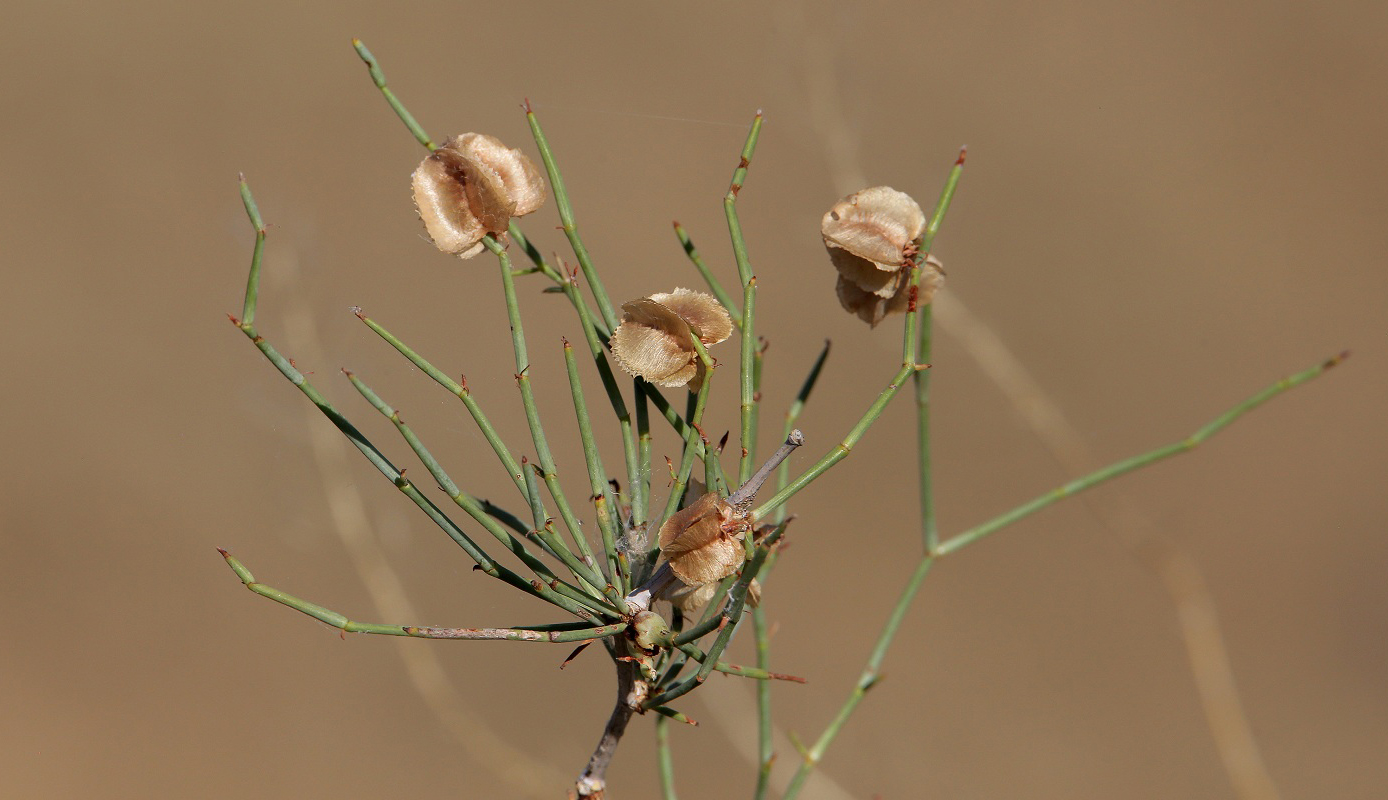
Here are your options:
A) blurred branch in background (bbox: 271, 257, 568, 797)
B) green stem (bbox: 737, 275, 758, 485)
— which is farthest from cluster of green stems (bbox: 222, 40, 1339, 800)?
blurred branch in background (bbox: 271, 257, 568, 797)

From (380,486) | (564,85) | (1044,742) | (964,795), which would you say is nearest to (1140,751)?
(1044,742)

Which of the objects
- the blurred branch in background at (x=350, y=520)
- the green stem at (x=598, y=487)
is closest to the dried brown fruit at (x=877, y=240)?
the green stem at (x=598, y=487)

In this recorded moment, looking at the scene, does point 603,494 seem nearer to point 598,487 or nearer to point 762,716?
point 598,487

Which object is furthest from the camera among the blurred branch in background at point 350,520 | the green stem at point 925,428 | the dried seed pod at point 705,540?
the blurred branch in background at point 350,520

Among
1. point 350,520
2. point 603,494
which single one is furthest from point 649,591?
point 350,520

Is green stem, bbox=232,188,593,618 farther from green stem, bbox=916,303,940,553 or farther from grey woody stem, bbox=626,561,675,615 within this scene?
green stem, bbox=916,303,940,553

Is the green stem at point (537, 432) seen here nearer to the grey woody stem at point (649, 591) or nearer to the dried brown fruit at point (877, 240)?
the grey woody stem at point (649, 591)

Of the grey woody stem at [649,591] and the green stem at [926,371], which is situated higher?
the green stem at [926,371]
